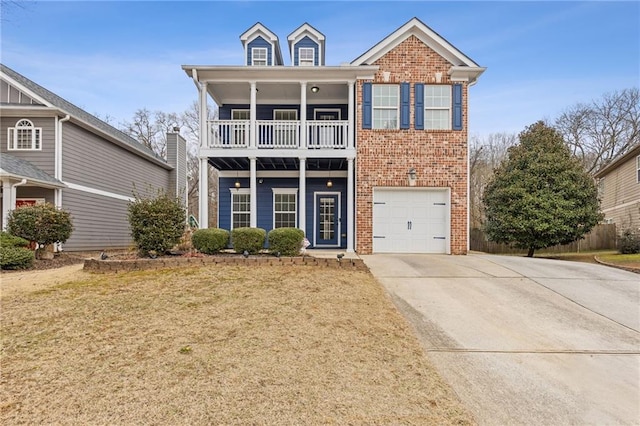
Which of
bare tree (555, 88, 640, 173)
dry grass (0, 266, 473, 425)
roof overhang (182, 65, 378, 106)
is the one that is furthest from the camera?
bare tree (555, 88, 640, 173)

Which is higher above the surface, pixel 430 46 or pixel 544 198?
pixel 430 46

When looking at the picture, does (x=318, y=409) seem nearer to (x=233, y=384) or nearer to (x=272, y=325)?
(x=233, y=384)

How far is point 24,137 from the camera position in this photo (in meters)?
12.9

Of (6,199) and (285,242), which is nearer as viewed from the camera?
(285,242)

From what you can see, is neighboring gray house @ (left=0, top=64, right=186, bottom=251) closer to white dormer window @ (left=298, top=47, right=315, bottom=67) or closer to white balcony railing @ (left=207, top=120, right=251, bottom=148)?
white balcony railing @ (left=207, top=120, right=251, bottom=148)

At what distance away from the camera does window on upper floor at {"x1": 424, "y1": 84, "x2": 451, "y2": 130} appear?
12.2 meters

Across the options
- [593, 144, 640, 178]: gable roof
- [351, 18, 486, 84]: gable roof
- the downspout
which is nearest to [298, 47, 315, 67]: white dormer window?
[351, 18, 486, 84]: gable roof

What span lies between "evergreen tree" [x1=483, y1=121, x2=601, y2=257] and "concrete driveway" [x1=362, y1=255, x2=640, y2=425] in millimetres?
4287

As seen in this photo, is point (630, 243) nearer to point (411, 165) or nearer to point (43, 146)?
point (411, 165)

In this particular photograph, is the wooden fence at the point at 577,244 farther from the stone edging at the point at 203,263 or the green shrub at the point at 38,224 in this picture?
the green shrub at the point at 38,224

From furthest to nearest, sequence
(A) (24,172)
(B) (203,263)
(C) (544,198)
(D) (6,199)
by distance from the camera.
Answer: (C) (544,198)
(A) (24,172)
(D) (6,199)
(B) (203,263)

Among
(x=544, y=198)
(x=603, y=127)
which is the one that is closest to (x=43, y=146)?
(x=544, y=198)

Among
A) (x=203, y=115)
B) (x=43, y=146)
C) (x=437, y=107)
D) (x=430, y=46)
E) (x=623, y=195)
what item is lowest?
(x=623, y=195)

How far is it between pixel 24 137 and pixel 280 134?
9440 mm
